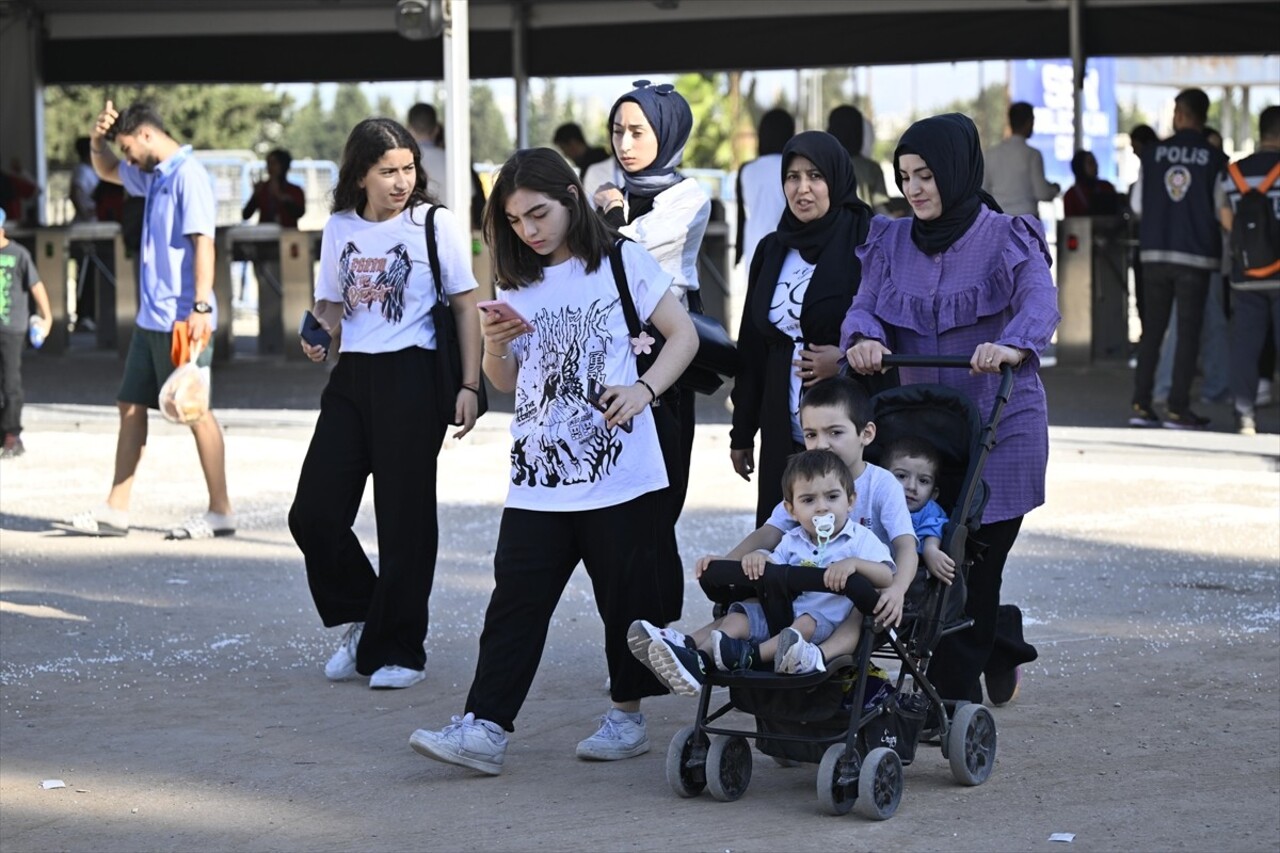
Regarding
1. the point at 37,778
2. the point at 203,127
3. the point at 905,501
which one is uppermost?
the point at 203,127

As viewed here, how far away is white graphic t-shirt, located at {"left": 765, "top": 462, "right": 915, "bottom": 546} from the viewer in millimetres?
4992

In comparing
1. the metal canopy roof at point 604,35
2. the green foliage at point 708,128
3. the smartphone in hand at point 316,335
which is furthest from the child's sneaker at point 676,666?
the green foliage at point 708,128

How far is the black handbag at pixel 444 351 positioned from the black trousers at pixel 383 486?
3cm

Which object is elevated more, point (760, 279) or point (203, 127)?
point (203, 127)

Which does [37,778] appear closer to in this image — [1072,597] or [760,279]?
[760,279]

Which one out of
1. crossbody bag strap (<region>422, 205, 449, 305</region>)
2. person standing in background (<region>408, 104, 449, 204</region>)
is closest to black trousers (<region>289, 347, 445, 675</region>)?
crossbody bag strap (<region>422, 205, 449, 305</region>)

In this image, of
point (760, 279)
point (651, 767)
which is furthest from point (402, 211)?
point (651, 767)

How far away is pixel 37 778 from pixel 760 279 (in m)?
2.56

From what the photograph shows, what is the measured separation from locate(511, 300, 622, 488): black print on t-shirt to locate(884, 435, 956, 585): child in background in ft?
2.53

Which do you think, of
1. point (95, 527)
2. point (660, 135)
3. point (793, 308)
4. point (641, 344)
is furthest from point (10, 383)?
point (641, 344)

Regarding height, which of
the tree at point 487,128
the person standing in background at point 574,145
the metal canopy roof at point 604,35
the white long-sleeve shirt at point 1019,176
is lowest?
the white long-sleeve shirt at point 1019,176

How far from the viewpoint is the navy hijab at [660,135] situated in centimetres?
597

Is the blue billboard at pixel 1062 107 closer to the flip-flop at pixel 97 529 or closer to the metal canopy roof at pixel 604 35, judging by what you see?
the metal canopy roof at pixel 604 35

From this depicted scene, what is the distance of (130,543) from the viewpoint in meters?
9.32
